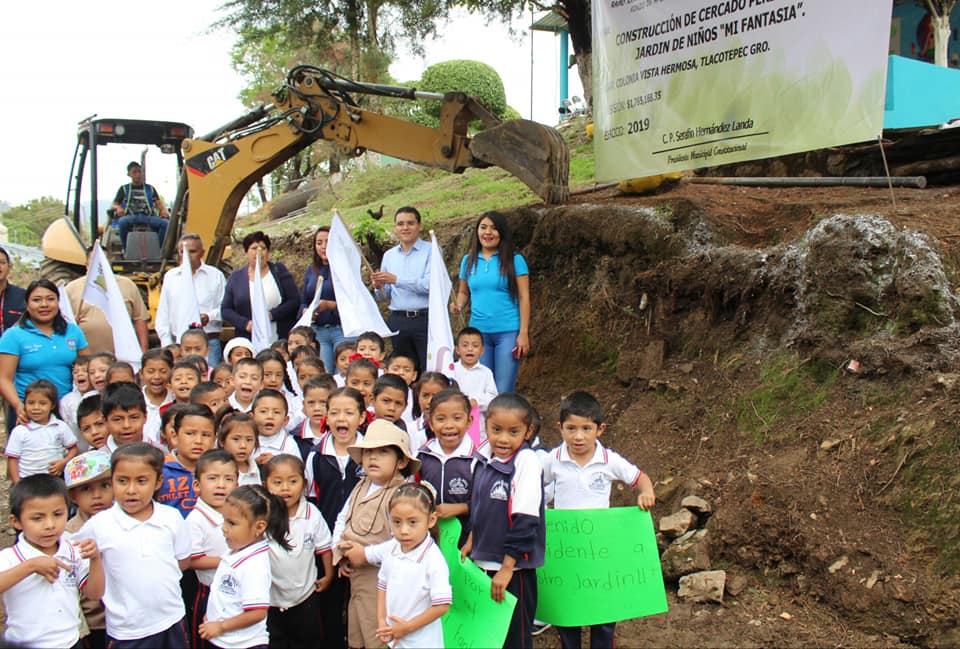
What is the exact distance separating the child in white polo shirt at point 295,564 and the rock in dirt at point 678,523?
2.10 m

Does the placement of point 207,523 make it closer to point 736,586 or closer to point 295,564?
point 295,564

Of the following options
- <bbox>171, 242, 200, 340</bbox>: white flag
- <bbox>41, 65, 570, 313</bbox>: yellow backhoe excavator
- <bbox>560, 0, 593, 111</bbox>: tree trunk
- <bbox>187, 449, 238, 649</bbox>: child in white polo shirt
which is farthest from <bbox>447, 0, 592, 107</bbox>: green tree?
<bbox>187, 449, 238, 649</bbox>: child in white polo shirt

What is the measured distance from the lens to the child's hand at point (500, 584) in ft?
11.1

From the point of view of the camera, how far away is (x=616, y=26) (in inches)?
271

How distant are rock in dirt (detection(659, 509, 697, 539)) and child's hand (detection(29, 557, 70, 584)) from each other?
3.25m

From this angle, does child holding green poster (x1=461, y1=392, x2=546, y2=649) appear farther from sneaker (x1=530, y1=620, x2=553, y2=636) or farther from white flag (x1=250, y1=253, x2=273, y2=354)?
white flag (x1=250, y1=253, x2=273, y2=354)

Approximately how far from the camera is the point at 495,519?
11.9 feet

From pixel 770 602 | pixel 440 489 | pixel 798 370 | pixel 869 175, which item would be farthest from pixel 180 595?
pixel 869 175

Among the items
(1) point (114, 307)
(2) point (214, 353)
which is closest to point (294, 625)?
(1) point (114, 307)

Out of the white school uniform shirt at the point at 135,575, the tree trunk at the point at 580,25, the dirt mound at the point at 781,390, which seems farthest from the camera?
the tree trunk at the point at 580,25

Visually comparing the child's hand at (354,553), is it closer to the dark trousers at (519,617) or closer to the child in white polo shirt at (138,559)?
the dark trousers at (519,617)

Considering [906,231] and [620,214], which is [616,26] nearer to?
[620,214]

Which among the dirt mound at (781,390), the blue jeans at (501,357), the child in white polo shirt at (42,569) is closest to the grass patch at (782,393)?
the dirt mound at (781,390)

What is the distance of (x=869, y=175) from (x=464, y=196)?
6.78 m
